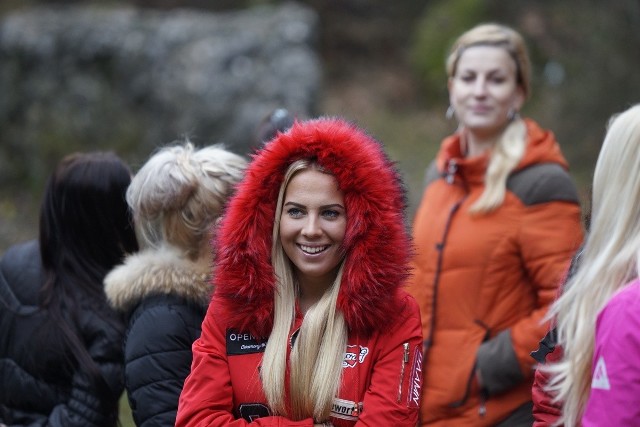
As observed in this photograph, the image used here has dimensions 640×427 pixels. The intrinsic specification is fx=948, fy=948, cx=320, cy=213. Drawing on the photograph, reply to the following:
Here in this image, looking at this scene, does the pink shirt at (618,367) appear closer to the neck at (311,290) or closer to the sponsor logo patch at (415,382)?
the sponsor logo patch at (415,382)

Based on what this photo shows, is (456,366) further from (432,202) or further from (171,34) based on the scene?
(171,34)

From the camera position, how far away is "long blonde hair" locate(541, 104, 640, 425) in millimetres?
2434

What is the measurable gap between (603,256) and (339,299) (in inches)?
34.4

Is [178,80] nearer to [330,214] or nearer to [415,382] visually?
[330,214]

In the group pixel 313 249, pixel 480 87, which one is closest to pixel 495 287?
pixel 480 87

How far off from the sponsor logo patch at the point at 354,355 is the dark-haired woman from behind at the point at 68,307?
1161mm

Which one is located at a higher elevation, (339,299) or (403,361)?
(339,299)

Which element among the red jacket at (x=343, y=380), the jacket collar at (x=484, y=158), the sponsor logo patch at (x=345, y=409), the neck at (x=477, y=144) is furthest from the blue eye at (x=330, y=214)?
the neck at (x=477, y=144)

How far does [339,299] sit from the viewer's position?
2.99 metres

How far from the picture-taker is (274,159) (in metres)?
3.03

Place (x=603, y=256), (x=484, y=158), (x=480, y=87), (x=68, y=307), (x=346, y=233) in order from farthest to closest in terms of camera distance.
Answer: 1. (x=480, y=87)
2. (x=484, y=158)
3. (x=68, y=307)
4. (x=346, y=233)
5. (x=603, y=256)

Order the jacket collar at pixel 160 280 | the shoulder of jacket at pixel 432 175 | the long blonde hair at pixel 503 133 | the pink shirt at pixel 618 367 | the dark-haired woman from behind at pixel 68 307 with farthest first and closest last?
the shoulder of jacket at pixel 432 175 → the long blonde hair at pixel 503 133 → the dark-haired woman from behind at pixel 68 307 → the jacket collar at pixel 160 280 → the pink shirt at pixel 618 367

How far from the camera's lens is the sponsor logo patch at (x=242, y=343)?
118 inches

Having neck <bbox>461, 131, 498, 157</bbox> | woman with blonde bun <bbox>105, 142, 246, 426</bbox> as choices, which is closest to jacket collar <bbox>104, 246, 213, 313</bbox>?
woman with blonde bun <bbox>105, 142, 246, 426</bbox>
